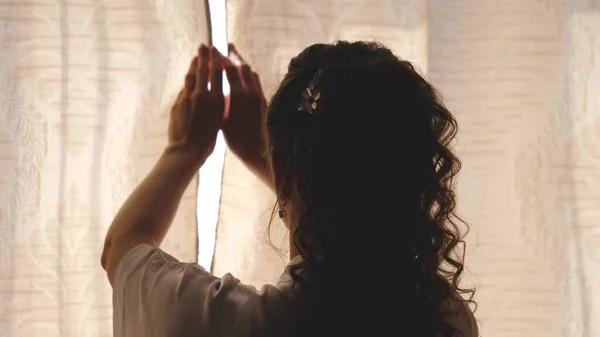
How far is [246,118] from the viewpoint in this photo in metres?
0.94

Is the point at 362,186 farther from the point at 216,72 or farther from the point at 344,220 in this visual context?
the point at 216,72

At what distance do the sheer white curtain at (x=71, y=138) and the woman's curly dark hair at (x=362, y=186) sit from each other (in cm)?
22

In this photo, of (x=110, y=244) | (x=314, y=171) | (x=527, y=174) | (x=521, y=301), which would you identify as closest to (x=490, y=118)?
(x=527, y=174)

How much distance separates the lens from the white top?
74cm

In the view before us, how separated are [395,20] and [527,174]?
25cm

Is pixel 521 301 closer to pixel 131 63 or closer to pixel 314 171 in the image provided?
pixel 314 171

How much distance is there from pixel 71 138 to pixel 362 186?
0.36 metres

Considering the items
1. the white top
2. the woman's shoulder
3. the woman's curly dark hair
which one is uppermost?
the woman's curly dark hair

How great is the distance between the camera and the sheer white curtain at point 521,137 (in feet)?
3.29

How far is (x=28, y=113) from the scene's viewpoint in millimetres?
914

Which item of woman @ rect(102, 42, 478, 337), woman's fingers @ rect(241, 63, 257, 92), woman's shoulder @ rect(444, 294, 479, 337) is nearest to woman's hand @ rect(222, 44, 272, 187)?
woman's fingers @ rect(241, 63, 257, 92)

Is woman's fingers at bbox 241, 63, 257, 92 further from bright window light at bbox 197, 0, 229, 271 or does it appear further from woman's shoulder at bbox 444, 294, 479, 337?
woman's shoulder at bbox 444, 294, 479, 337

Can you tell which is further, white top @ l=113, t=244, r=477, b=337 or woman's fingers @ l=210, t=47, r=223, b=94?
woman's fingers @ l=210, t=47, r=223, b=94

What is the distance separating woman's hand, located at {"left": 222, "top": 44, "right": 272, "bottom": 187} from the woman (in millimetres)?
134
